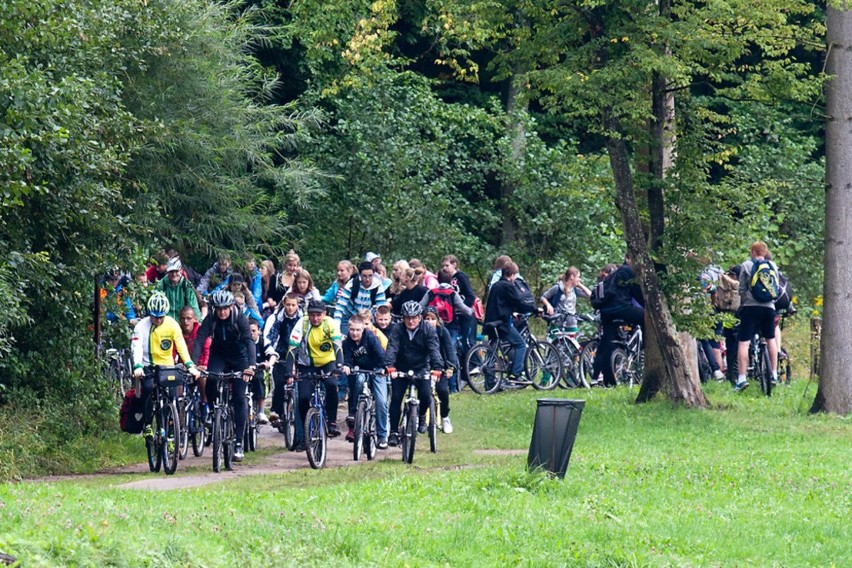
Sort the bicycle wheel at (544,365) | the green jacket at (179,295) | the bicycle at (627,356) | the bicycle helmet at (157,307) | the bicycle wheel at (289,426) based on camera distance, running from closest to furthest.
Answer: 1. the bicycle helmet at (157,307)
2. the bicycle wheel at (289,426)
3. the green jacket at (179,295)
4. the bicycle at (627,356)
5. the bicycle wheel at (544,365)

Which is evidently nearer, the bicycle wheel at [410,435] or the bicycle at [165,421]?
the bicycle at [165,421]

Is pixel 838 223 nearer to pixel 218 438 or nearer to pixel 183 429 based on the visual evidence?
pixel 218 438

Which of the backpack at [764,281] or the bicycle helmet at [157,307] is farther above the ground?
the backpack at [764,281]

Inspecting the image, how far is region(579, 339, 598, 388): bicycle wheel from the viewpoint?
78.5 ft

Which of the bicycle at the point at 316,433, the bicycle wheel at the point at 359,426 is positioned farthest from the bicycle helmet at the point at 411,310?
the bicycle at the point at 316,433

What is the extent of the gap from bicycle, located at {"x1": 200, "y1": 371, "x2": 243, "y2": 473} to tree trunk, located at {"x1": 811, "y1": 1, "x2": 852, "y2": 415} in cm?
825

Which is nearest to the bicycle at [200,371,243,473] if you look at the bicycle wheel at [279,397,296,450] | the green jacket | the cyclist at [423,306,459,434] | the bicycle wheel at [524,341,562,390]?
the bicycle wheel at [279,397,296,450]

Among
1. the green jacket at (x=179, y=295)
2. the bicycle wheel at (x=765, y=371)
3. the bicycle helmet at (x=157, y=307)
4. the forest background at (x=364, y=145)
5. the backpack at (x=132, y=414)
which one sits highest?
the forest background at (x=364, y=145)

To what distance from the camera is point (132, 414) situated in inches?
615

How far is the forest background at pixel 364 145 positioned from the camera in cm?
1565

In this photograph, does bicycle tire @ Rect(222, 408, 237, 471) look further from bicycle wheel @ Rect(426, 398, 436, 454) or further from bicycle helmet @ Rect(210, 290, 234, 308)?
bicycle wheel @ Rect(426, 398, 436, 454)

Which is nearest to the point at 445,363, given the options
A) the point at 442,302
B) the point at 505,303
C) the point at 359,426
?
the point at 359,426

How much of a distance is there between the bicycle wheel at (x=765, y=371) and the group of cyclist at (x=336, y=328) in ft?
0.78

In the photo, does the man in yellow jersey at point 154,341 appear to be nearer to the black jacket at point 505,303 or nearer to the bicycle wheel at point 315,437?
the bicycle wheel at point 315,437
